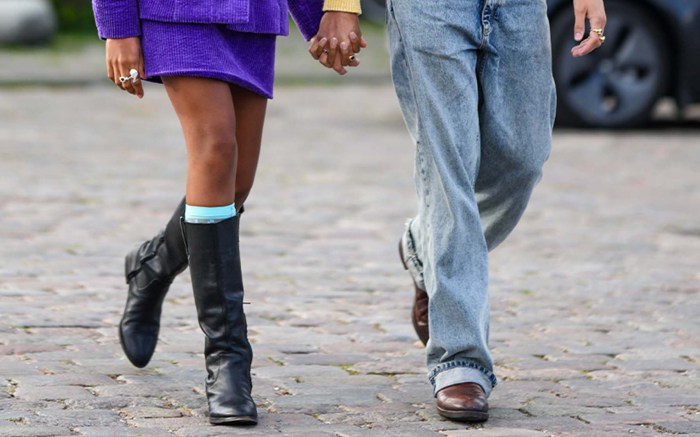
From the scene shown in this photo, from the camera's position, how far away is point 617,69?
10.6 meters

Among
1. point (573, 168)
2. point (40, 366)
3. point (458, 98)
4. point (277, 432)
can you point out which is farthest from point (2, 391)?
point (573, 168)

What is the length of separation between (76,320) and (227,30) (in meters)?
1.54

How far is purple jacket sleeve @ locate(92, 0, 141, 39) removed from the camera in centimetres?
368

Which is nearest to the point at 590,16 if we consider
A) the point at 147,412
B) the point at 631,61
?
the point at 147,412

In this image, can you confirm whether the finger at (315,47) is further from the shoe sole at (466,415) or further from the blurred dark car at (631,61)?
the blurred dark car at (631,61)

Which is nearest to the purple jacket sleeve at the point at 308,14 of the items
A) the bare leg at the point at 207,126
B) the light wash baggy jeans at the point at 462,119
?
the light wash baggy jeans at the point at 462,119

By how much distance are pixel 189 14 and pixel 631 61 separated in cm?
725

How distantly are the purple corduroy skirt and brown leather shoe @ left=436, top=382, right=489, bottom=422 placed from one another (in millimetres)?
882

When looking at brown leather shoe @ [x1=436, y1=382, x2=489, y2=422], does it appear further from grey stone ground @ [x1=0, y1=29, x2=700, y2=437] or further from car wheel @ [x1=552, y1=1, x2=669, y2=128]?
car wheel @ [x1=552, y1=1, x2=669, y2=128]

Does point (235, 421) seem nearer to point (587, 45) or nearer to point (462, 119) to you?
point (462, 119)

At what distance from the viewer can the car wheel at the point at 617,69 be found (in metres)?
10.4

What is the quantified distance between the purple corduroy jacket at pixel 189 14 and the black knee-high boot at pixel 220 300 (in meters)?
0.49

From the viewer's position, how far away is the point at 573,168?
909 centimetres

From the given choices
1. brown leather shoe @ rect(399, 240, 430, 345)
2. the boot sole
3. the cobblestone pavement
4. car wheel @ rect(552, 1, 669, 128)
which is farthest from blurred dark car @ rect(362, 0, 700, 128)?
the boot sole
